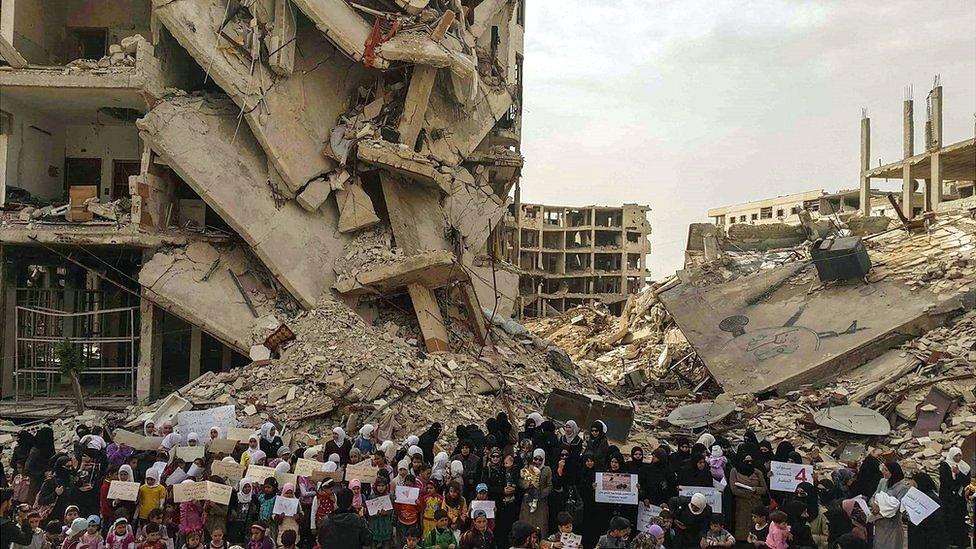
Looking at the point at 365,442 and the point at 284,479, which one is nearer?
the point at 284,479

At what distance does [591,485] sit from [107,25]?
16.4m

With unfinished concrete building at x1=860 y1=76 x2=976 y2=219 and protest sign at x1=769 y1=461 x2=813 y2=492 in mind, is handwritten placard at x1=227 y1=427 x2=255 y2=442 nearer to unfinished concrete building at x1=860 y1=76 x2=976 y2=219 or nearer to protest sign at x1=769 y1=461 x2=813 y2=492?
protest sign at x1=769 y1=461 x2=813 y2=492

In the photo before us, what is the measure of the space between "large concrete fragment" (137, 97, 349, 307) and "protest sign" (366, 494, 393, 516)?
26.9 ft

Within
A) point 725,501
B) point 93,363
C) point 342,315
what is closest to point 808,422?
point 725,501

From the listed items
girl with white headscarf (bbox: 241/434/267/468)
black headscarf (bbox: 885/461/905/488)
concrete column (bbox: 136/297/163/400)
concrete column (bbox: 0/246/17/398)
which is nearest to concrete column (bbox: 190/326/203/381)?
concrete column (bbox: 136/297/163/400)

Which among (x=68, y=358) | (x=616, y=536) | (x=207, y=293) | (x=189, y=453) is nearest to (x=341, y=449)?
(x=189, y=453)

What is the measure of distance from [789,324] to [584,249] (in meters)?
35.0

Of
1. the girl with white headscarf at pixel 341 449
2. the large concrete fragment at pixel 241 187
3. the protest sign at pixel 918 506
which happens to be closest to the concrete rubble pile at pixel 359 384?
the large concrete fragment at pixel 241 187

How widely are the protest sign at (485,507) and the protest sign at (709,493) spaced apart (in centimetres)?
216

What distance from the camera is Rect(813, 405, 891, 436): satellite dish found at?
12016 mm

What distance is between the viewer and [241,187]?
15.1 meters

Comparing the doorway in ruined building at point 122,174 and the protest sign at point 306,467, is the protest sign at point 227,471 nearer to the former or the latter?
the protest sign at point 306,467

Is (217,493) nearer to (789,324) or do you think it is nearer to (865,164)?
(789,324)

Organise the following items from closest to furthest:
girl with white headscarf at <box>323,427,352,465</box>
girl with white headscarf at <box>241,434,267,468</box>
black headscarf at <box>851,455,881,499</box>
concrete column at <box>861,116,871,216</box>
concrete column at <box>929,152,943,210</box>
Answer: black headscarf at <box>851,455,881,499</box>, girl with white headscarf at <box>241,434,267,468</box>, girl with white headscarf at <box>323,427,352,465</box>, concrete column at <box>929,152,943,210</box>, concrete column at <box>861,116,871,216</box>
